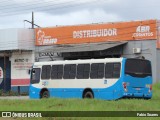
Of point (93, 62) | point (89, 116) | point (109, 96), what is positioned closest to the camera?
point (89, 116)

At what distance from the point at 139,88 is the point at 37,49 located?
23421 millimetres

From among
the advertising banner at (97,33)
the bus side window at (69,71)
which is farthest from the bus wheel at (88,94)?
the advertising banner at (97,33)

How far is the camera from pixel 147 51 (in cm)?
3925

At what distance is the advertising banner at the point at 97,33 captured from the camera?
39.4 m

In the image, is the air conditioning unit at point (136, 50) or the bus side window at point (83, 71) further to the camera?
the air conditioning unit at point (136, 50)

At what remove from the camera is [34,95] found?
96.6 feet

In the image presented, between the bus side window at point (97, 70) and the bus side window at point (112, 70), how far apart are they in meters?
0.38

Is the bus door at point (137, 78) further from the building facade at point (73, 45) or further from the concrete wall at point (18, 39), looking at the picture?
the concrete wall at point (18, 39)

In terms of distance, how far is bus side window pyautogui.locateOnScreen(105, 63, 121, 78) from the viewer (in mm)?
24672

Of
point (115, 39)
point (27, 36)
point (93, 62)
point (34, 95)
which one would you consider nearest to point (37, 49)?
point (27, 36)

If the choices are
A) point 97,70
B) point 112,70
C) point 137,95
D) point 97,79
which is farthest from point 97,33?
point 137,95

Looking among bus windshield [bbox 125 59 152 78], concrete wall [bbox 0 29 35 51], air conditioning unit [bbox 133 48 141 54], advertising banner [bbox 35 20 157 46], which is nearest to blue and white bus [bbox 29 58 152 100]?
bus windshield [bbox 125 59 152 78]

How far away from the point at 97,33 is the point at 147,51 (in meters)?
5.51

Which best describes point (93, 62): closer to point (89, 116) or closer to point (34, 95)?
point (34, 95)
